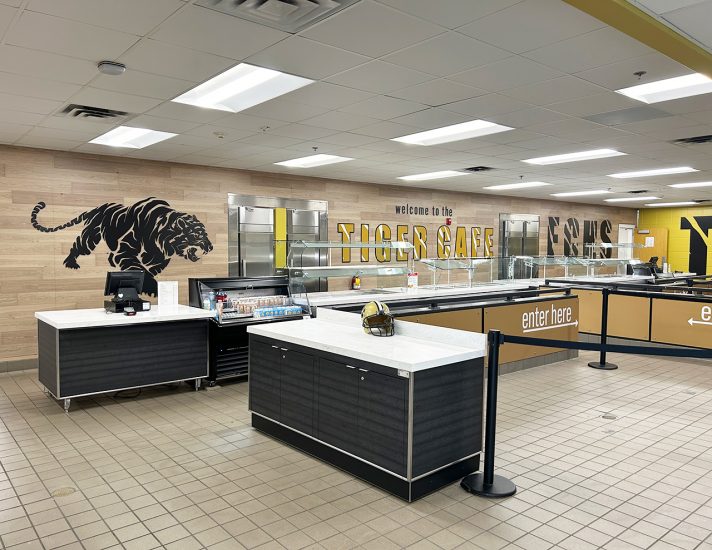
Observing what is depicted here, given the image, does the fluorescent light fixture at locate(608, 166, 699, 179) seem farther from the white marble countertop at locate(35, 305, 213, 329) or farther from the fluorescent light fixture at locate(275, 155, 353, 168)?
the white marble countertop at locate(35, 305, 213, 329)

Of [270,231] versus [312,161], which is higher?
[312,161]

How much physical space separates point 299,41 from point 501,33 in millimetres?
1269

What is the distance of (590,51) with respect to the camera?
3.58 m

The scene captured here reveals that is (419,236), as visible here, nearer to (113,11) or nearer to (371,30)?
(371,30)

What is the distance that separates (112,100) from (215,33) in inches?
79.9

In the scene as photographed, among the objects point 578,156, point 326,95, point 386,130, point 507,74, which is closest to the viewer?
point 507,74

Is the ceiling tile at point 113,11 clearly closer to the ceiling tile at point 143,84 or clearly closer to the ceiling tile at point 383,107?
the ceiling tile at point 143,84

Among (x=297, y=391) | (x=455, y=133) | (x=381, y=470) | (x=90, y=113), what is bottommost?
(x=381, y=470)

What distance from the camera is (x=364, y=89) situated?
4508mm

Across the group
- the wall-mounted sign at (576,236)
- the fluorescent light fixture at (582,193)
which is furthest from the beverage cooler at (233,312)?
the wall-mounted sign at (576,236)

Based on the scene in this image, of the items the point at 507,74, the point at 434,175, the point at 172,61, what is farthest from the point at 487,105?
the point at 434,175

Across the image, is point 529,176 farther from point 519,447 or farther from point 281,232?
point 519,447

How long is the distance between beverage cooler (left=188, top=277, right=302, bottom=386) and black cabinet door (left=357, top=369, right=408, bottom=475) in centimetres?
283

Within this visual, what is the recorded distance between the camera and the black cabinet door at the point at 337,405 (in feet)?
12.1
